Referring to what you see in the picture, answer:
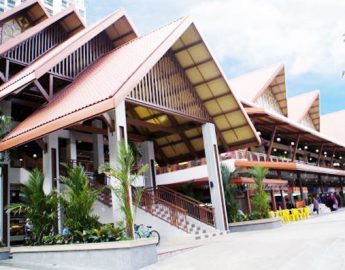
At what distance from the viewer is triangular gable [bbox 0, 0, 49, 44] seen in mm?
19594

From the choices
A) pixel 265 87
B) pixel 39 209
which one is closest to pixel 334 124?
pixel 265 87

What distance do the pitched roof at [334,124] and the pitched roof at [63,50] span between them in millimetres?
43578

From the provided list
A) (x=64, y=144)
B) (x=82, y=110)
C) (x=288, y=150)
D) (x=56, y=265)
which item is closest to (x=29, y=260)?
(x=56, y=265)

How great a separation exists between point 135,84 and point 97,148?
25.1 feet

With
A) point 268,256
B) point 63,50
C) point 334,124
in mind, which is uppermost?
point 334,124

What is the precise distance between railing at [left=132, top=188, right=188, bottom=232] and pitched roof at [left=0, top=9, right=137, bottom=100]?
629 centimetres

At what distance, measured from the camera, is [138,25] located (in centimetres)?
2069

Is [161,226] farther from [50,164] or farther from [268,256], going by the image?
[268,256]

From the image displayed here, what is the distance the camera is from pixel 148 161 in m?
20.2

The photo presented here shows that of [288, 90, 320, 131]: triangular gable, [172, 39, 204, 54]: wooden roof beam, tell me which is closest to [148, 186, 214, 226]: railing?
[172, 39, 204, 54]: wooden roof beam

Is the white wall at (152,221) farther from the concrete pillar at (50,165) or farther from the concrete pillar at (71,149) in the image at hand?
the concrete pillar at (71,149)

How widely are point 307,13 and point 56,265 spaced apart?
8.58 metres

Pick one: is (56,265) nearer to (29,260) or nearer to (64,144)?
(29,260)

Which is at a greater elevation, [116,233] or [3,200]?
[3,200]
